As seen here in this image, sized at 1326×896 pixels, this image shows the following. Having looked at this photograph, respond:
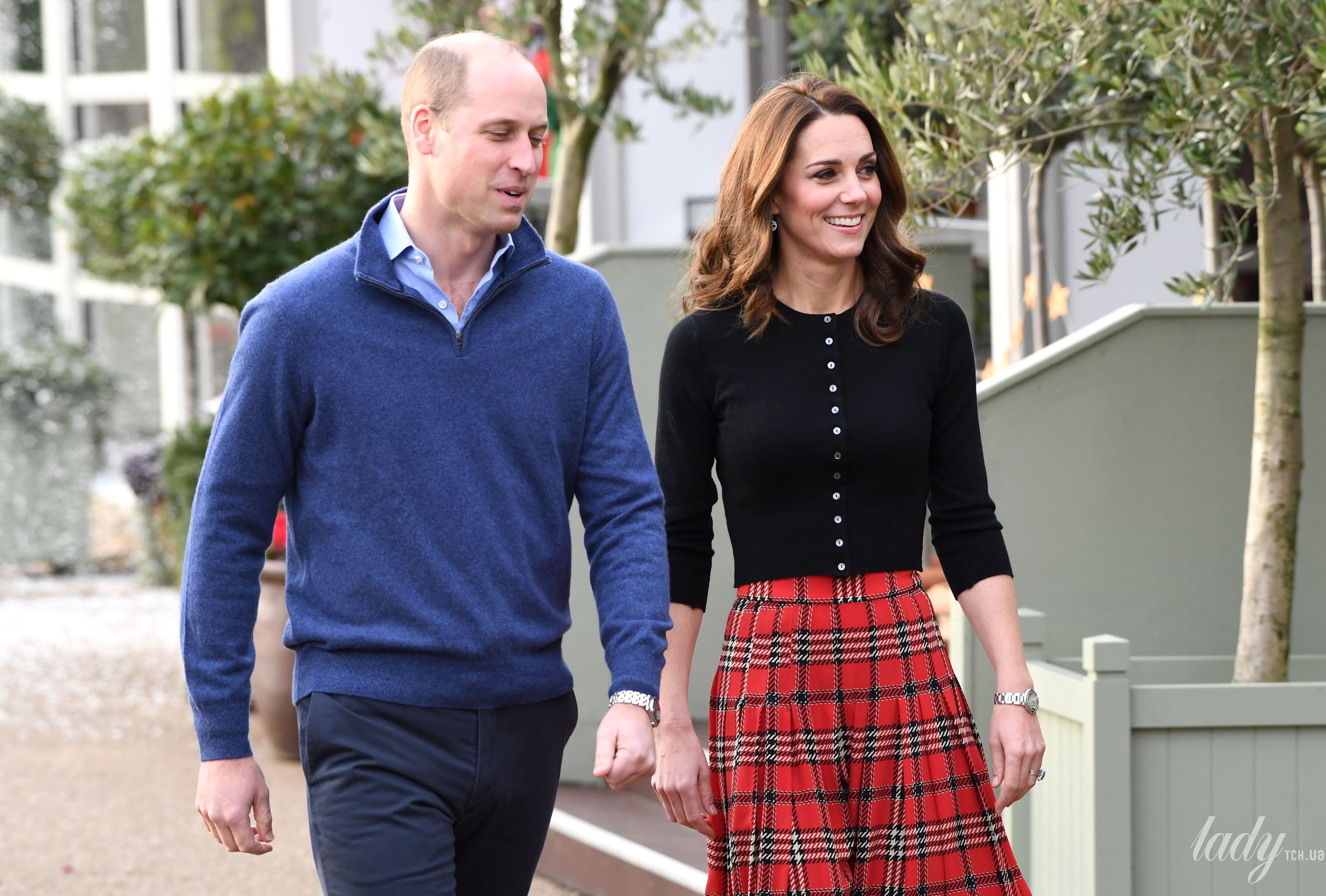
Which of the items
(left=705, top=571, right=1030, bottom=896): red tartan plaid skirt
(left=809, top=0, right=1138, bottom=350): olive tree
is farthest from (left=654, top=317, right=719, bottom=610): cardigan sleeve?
(left=809, top=0, right=1138, bottom=350): olive tree

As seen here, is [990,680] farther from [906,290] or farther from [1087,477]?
[906,290]

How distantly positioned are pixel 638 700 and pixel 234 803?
536 mm

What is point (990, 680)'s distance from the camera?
3.36m

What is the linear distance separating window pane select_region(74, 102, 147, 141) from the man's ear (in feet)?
45.4

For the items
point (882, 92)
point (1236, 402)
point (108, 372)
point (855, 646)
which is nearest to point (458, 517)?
point (855, 646)

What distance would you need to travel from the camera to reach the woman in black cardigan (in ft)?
6.91

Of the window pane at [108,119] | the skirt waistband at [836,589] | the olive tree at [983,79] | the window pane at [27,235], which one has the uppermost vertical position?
the window pane at [108,119]

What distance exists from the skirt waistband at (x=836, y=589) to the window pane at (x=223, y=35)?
13055 millimetres

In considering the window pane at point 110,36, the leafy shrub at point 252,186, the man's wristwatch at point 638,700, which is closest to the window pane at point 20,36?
the window pane at point 110,36

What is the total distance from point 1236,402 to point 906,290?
165cm

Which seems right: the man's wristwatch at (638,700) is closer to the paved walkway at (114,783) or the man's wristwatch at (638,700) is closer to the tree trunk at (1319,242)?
the paved walkway at (114,783)

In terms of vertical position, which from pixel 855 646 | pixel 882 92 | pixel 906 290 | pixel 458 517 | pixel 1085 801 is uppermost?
pixel 882 92

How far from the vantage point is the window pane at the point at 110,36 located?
14758 mm

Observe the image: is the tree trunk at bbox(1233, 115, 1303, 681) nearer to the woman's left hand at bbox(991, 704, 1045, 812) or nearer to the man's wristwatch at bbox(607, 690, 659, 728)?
the woman's left hand at bbox(991, 704, 1045, 812)
